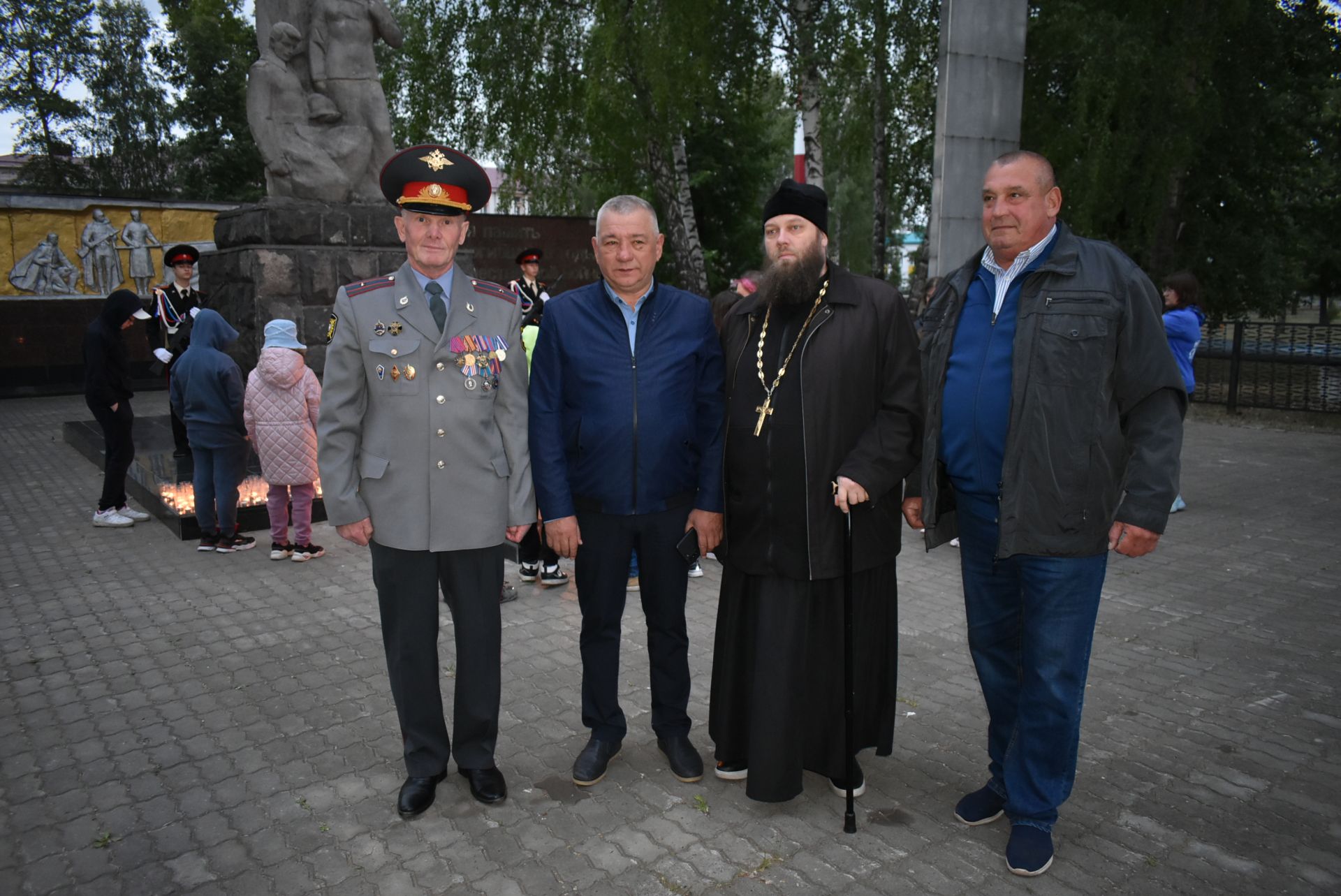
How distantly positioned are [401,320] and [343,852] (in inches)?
72.9

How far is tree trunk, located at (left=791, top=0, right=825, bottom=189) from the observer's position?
15.3m

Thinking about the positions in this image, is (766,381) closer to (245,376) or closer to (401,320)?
(401,320)

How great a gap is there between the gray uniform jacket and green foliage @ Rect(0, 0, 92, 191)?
36925mm

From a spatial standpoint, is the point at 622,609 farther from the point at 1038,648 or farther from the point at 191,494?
the point at 191,494

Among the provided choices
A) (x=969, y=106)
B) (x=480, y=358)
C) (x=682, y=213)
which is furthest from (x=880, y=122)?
(x=480, y=358)

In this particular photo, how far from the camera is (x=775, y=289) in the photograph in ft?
11.2

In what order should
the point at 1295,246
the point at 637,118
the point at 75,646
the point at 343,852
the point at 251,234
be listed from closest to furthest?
the point at 343,852, the point at 75,646, the point at 251,234, the point at 637,118, the point at 1295,246

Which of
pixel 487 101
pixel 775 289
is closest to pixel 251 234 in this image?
pixel 775 289

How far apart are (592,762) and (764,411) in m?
1.54

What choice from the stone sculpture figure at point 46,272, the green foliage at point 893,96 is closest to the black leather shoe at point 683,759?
the green foliage at point 893,96

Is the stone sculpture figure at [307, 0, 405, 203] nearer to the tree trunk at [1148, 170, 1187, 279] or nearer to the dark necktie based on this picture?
the dark necktie

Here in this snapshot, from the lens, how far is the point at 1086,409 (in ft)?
9.69

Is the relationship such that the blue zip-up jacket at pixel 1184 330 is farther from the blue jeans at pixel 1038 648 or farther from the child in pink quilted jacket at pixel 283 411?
the child in pink quilted jacket at pixel 283 411

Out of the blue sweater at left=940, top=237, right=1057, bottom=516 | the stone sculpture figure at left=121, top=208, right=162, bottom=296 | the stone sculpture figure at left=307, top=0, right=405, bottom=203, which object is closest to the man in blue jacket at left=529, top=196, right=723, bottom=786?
the blue sweater at left=940, top=237, right=1057, bottom=516
